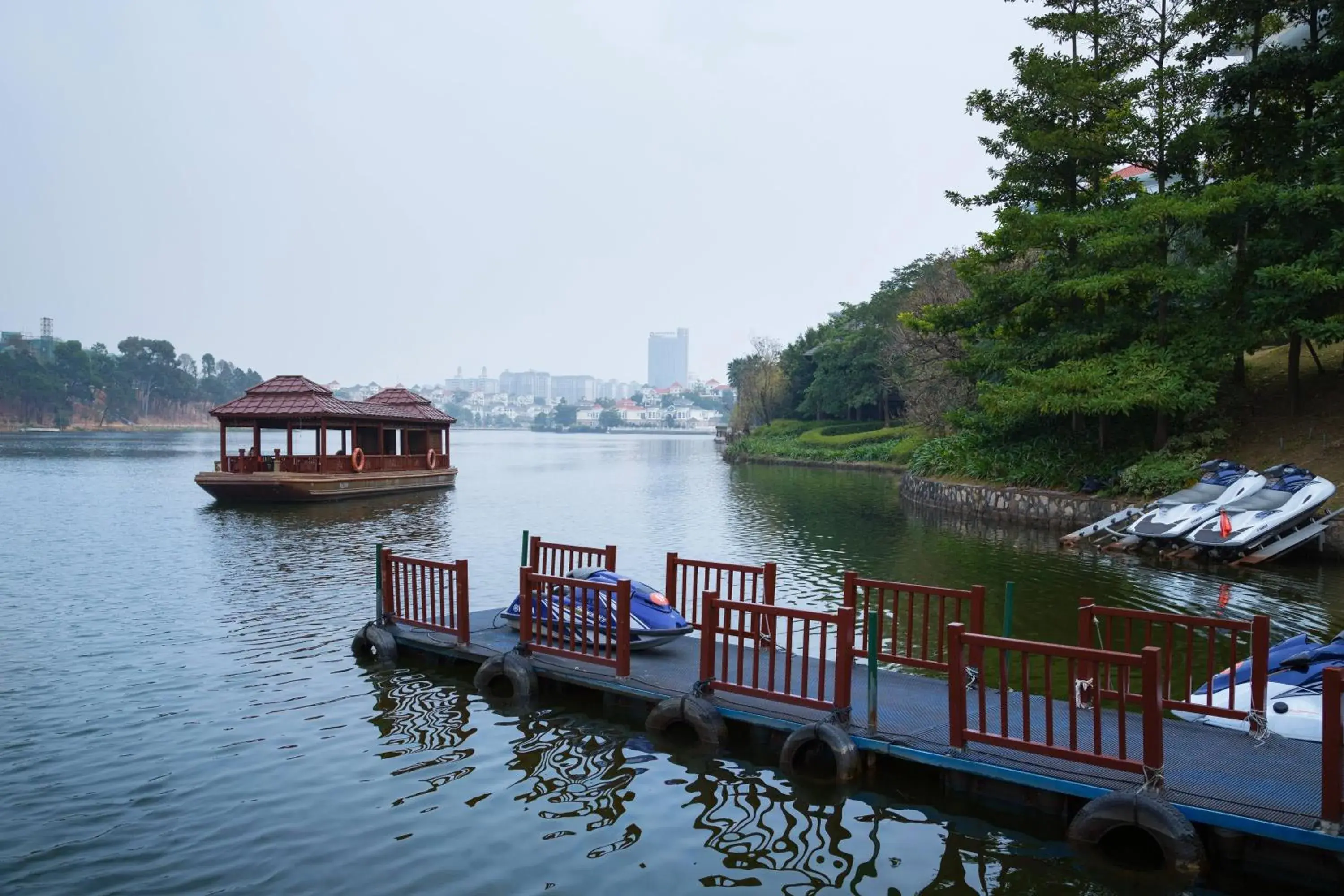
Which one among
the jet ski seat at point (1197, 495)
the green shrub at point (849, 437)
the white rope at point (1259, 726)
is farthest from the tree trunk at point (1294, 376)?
the green shrub at point (849, 437)

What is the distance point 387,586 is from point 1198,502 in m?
16.8

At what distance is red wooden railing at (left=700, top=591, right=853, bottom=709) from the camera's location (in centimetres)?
786

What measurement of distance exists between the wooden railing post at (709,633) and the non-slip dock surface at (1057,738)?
254 millimetres

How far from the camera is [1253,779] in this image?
6562 millimetres

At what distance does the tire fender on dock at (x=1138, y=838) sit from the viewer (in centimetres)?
607

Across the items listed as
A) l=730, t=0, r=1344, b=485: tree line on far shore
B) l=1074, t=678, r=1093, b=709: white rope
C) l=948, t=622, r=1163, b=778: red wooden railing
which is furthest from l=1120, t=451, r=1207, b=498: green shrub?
l=948, t=622, r=1163, b=778: red wooden railing

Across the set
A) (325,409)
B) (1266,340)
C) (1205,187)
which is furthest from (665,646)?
(325,409)

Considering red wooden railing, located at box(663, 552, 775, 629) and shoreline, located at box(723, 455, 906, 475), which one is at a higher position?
red wooden railing, located at box(663, 552, 775, 629)

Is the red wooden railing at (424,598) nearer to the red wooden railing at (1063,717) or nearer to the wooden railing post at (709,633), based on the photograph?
the wooden railing post at (709,633)

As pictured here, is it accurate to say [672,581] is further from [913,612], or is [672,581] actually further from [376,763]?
[376,763]

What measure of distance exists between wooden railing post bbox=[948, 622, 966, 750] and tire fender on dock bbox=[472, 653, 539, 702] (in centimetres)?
436

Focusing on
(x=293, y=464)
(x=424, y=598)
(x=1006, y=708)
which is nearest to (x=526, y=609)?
(x=424, y=598)

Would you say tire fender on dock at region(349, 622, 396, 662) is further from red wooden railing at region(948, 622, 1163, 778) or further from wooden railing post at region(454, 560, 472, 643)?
red wooden railing at region(948, 622, 1163, 778)

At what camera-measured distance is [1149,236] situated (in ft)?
79.6
